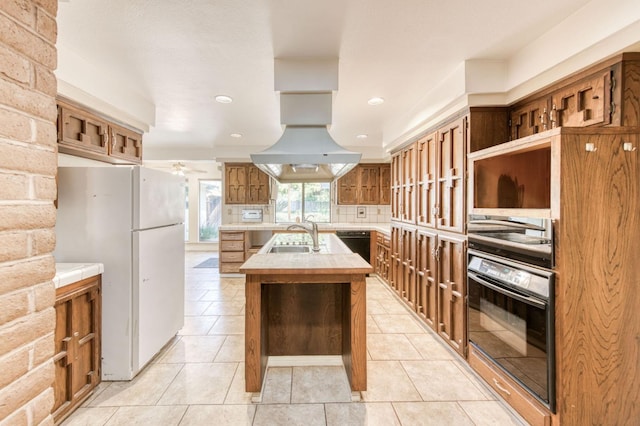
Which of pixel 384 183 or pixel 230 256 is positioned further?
pixel 384 183

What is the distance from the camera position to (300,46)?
2150 millimetres

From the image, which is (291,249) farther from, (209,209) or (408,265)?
(209,209)

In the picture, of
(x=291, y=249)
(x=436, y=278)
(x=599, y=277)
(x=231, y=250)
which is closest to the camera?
(x=599, y=277)

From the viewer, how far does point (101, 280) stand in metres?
2.22

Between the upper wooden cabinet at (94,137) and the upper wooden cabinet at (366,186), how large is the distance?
3.72 m

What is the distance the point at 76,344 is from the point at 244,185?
13.8 feet

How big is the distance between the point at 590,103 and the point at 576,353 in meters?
1.39

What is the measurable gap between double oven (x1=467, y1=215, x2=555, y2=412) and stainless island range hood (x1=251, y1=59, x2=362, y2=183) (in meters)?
1.08

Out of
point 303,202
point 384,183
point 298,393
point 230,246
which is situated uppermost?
point 384,183

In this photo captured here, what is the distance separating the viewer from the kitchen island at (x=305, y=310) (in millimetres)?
2008

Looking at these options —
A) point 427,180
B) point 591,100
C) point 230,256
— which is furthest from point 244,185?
point 591,100

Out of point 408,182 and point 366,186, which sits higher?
point 366,186

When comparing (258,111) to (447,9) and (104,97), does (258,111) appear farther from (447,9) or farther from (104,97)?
(447,9)

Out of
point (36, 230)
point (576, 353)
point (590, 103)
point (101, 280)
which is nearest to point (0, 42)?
point (36, 230)
